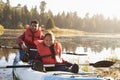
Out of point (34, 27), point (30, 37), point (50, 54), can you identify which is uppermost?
point (34, 27)

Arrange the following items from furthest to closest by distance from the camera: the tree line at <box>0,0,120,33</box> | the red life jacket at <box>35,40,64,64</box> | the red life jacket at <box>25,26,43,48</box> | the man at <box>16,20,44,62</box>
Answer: the tree line at <box>0,0,120,33</box> → the red life jacket at <box>25,26,43,48</box> → the man at <box>16,20,44,62</box> → the red life jacket at <box>35,40,64,64</box>

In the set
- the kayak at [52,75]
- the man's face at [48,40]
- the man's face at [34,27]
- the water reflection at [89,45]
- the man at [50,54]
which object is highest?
the man's face at [34,27]

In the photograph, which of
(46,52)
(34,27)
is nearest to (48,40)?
(46,52)

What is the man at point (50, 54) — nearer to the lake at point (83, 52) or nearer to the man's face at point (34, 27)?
the man's face at point (34, 27)

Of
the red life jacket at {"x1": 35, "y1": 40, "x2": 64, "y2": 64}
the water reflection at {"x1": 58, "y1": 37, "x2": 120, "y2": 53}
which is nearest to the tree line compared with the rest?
the water reflection at {"x1": 58, "y1": 37, "x2": 120, "y2": 53}

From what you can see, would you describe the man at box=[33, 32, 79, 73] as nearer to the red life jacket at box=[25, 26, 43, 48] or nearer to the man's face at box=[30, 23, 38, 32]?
the man's face at box=[30, 23, 38, 32]

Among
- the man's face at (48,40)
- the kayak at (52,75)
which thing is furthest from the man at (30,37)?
the man's face at (48,40)

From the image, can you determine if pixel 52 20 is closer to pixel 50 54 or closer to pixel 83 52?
pixel 83 52

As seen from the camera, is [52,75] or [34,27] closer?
[52,75]

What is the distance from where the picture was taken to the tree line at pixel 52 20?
8931 centimetres

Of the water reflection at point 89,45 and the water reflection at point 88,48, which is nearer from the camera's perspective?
the water reflection at point 88,48

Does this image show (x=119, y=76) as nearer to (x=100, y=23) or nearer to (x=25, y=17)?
(x=25, y=17)

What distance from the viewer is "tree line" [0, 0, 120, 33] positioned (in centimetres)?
8931

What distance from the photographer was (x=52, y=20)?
311 ft
